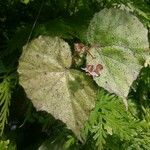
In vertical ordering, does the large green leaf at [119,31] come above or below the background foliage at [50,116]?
above

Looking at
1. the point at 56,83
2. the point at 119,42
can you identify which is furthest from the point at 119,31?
the point at 56,83

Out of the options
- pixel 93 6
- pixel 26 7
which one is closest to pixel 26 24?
pixel 26 7

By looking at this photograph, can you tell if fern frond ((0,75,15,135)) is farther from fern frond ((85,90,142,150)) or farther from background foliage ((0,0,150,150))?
fern frond ((85,90,142,150))

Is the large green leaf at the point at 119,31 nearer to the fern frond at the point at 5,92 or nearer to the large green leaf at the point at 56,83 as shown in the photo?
the large green leaf at the point at 56,83

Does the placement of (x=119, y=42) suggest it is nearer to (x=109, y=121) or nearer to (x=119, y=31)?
(x=119, y=31)

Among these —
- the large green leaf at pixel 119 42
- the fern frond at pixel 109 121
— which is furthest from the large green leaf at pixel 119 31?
the fern frond at pixel 109 121

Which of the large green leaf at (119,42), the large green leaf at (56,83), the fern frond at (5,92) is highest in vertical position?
the large green leaf at (119,42)

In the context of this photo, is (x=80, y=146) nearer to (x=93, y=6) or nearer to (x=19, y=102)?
(x=19, y=102)
